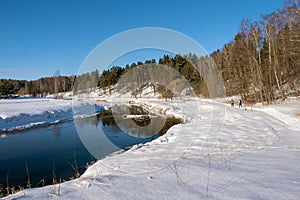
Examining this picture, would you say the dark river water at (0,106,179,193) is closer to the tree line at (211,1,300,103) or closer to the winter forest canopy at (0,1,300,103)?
the winter forest canopy at (0,1,300,103)

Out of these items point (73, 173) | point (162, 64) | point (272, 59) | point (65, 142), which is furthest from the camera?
point (272, 59)

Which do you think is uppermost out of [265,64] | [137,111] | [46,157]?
[265,64]

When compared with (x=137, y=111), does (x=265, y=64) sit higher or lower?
higher

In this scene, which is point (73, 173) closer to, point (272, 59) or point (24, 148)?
point (24, 148)

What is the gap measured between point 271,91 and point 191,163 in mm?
22869

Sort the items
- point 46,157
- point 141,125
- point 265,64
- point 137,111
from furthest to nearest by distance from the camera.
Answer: point 137,111 < point 265,64 < point 141,125 < point 46,157

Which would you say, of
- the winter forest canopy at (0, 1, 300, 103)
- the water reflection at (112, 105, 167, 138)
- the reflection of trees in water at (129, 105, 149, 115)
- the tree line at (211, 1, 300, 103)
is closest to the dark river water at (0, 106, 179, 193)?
the water reflection at (112, 105, 167, 138)

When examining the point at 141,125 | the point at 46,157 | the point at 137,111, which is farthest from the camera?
the point at 137,111

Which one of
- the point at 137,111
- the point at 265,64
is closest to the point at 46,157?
the point at 137,111

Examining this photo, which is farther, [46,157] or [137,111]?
[137,111]

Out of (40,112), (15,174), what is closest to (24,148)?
(15,174)

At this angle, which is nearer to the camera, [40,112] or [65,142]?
[65,142]

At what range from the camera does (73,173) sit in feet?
23.3

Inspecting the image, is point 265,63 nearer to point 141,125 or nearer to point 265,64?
point 265,64
